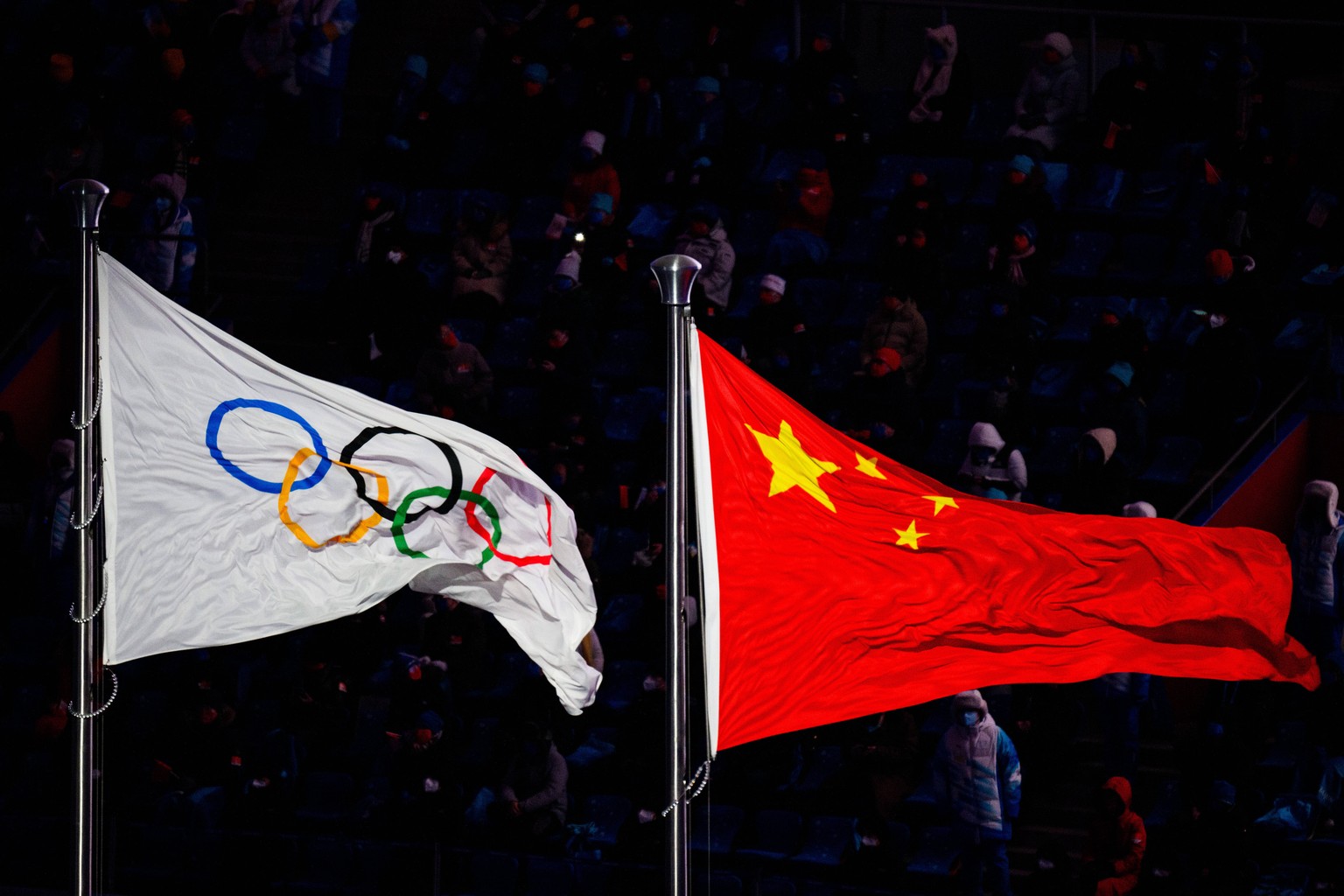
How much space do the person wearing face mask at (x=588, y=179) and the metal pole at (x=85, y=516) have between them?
9503mm

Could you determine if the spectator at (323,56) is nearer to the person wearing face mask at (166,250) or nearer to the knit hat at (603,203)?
the person wearing face mask at (166,250)

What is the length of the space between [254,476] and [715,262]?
28.4 ft

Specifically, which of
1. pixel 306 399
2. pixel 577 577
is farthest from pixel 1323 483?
pixel 306 399

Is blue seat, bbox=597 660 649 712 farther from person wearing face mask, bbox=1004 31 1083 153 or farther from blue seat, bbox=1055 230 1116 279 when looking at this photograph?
person wearing face mask, bbox=1004 31 1083 153

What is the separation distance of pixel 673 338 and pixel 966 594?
2.04m

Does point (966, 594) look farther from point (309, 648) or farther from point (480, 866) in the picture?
point (309, 648)

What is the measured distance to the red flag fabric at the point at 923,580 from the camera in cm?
952

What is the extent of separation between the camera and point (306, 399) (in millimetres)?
9734

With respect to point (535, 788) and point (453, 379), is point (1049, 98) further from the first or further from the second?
point (535, 788)

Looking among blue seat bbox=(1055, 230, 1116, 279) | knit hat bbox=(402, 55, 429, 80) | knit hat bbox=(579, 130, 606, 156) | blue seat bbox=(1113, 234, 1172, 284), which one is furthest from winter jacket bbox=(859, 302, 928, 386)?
knit hat bbox=(402, 55, 429, 80)

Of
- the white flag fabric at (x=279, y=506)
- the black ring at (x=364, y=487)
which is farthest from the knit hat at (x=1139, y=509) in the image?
the black ring at (x=364, y=487)

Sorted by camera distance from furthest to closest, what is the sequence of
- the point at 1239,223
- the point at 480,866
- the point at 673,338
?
the point at 1239,223
the point at 480,866
the point at 673,338

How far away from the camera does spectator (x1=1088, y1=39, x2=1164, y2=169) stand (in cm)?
1895

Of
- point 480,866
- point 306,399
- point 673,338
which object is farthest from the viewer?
point 480,866
